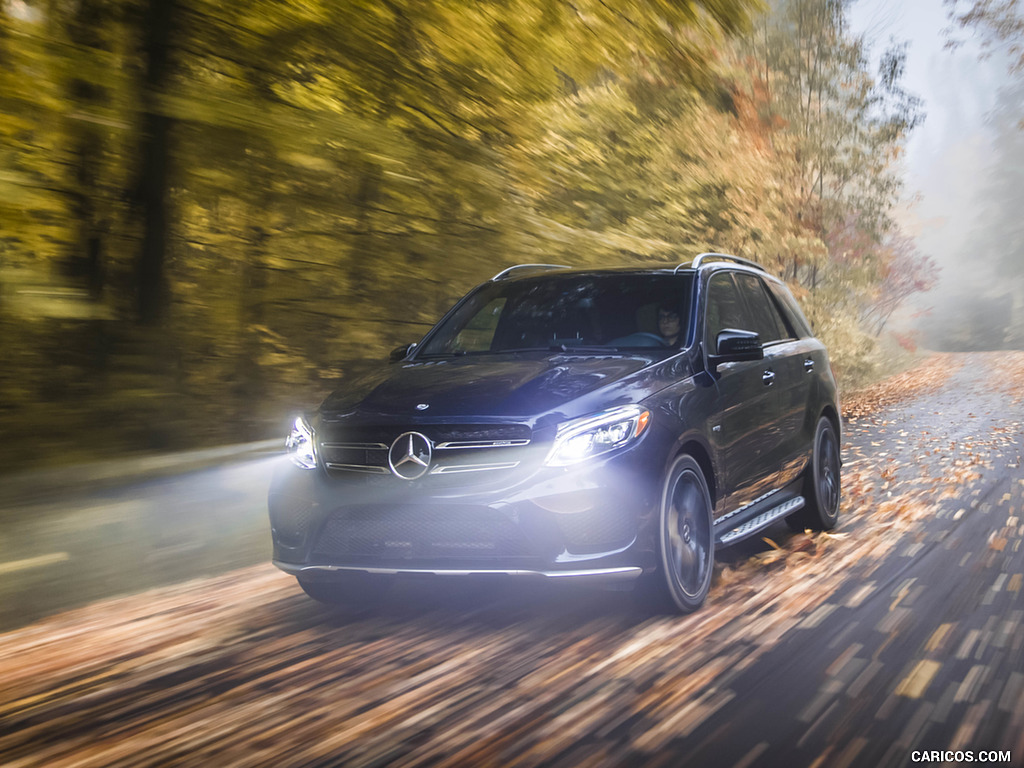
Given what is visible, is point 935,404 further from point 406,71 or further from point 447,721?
point 447,721

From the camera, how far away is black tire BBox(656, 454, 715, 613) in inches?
196

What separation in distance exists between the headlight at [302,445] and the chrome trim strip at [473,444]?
0.75m

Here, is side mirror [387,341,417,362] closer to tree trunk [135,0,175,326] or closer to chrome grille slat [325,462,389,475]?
chrome grille slat [325,462,389,475]

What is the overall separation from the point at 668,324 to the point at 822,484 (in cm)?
237

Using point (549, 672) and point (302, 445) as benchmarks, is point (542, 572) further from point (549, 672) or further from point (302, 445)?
point (302, 445)

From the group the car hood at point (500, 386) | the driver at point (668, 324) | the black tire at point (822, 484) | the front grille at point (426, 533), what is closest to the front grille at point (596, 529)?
the front grille at point (426, 533)

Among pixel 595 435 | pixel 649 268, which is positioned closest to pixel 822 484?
pixel 649 268

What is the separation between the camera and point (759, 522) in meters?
6.33

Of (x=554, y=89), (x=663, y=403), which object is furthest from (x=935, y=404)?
(x=663, y=403)

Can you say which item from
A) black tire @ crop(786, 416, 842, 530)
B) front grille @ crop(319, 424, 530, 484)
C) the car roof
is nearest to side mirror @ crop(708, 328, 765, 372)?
the car roof

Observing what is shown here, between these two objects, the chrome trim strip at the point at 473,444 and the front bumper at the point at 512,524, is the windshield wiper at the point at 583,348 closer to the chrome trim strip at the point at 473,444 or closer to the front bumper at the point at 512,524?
the front bumper at the point at 512,524

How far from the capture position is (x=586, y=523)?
4.69 metres

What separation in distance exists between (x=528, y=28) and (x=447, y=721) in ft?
16.7

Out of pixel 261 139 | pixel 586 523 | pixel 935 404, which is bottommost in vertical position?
pixel 935 404
